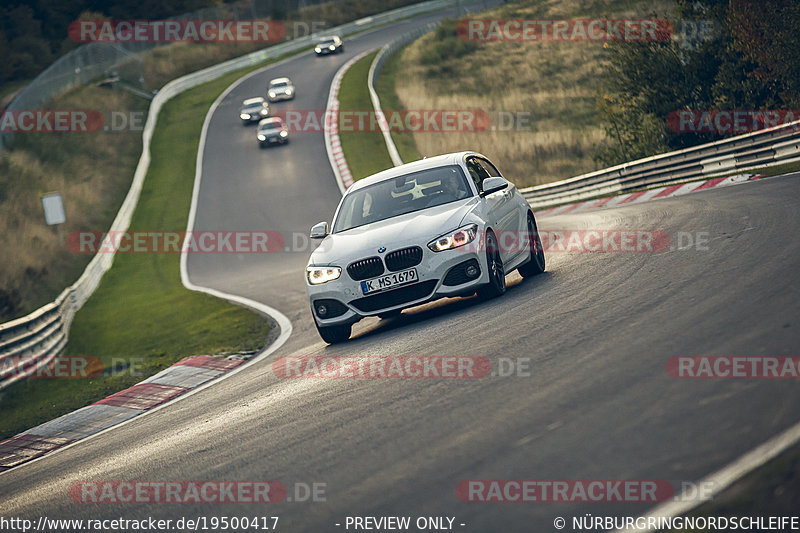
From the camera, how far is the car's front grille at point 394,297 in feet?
31.1

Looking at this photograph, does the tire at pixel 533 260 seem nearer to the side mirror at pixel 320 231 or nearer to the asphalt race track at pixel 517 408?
the asphalt race track at pixel 517 408

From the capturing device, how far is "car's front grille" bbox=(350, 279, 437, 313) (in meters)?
9.48

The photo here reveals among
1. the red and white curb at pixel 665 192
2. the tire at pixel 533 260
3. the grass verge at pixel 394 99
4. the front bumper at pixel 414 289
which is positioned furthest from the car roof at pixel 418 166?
the grass verge at pixel 394 99

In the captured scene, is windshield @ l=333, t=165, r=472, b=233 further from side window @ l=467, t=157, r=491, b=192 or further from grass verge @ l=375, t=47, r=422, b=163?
grass verge @ l=375, t=47, r=422, b=163

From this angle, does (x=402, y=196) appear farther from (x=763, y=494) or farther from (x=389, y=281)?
(x=763, y=494)

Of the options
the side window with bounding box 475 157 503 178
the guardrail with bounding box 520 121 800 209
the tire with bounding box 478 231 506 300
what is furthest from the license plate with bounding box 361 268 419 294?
the guardrail with bounding box 520 121 800 209

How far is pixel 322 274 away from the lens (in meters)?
9.88

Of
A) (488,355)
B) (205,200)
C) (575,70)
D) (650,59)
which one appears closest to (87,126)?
(205,200)

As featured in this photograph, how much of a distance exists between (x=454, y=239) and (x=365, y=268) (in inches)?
38.6

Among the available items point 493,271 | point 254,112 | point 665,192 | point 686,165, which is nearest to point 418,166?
point 493,271

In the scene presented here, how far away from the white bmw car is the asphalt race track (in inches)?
13.2

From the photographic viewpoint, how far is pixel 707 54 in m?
24.0

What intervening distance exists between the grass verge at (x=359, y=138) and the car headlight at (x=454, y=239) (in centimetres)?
2468

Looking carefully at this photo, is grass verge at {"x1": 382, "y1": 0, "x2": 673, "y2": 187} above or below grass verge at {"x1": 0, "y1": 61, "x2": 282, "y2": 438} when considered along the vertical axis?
above
